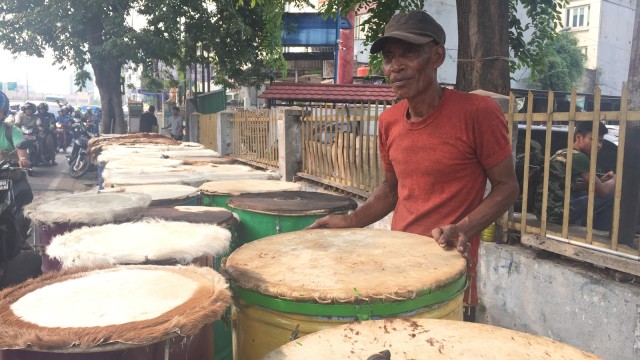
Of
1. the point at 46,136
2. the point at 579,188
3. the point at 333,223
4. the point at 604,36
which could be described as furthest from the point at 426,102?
the point at 604,36

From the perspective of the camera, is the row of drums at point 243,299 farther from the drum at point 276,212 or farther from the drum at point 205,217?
the drum at point 276,212

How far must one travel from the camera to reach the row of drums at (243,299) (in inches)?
43.8

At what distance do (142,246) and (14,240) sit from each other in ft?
12.8

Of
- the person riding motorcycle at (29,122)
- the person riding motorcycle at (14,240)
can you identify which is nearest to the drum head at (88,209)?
the person riding motorcycle at (14,240)

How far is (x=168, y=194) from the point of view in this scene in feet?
11.3

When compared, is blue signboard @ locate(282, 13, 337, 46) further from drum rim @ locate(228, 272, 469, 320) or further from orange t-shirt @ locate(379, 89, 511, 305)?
drum rim @ locate(228, 272, 469, 320)

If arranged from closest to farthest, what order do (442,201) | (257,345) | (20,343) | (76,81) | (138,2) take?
(20,343)
(257,345)
(442,201)
(138,2)
(76,81)

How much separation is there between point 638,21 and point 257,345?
12.7 feet

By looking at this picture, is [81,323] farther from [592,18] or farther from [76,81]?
[592,18]

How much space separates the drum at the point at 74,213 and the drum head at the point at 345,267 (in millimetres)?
905

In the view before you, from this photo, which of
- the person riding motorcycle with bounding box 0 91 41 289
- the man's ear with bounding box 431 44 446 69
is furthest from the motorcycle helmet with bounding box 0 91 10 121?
the man's ear with bounding box 431 44 446 69

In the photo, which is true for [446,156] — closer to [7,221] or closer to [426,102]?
[426,102]

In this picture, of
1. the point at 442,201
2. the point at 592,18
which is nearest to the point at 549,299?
the point at 442,201

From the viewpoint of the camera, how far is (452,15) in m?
25.5
